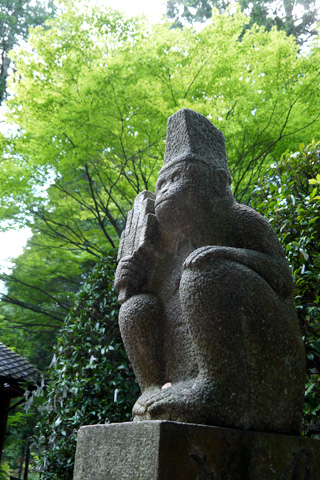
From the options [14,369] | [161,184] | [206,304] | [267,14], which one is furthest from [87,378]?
[267,14]

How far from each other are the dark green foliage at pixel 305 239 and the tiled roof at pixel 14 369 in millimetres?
5279

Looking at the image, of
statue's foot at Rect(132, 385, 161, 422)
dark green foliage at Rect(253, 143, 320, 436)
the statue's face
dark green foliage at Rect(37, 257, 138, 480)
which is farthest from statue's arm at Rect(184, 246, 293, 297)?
dark green foliage at Rect(37, 257, 138, 480)

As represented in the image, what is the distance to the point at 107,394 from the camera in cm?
396

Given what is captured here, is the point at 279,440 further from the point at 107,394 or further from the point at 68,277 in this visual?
the point at 68,277

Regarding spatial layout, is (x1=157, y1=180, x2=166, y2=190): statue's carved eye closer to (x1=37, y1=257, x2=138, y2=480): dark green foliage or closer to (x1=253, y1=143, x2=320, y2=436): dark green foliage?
(x1=253, y1=143, x2=320, y2=436): dark green foliage

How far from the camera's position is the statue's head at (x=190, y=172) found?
2359 millimetres

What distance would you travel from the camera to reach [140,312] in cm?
230

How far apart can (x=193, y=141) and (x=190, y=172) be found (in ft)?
0.87

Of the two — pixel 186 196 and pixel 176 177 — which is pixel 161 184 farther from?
pixel 186 196

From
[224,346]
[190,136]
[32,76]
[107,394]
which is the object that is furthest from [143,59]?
[224,346]

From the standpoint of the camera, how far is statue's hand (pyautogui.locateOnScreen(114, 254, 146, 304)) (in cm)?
248

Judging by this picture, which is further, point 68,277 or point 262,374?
point 68,277

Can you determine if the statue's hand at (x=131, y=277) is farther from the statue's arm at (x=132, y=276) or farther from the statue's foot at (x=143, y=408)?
the statue's foot at (x=143, y=408)

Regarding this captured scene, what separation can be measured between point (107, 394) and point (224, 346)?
247cm
